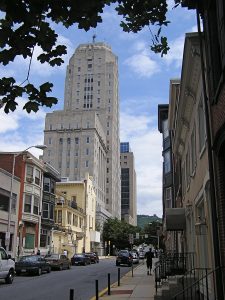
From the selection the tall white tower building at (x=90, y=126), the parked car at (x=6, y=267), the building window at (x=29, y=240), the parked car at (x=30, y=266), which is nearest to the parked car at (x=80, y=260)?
the building window at (x=29, y=240)

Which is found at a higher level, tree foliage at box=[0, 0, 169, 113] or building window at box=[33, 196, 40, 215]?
building window at box=[33, 196, 40, 215]

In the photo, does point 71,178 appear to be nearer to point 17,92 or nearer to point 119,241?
point 119,241

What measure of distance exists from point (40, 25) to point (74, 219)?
70.1 m

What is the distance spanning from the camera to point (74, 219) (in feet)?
242

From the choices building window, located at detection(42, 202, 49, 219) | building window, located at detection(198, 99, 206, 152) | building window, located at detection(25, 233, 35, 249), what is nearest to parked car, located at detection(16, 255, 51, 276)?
building window, located at detection(25, 233, 35, 249)

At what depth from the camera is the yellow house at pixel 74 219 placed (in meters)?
64.9

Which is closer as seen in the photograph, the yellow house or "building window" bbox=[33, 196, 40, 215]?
"building window" bbox=[33, 196, 40, 215]

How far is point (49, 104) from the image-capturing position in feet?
17.5

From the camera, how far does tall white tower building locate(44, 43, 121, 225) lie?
121875 mm

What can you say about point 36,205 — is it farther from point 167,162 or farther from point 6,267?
point 6,267

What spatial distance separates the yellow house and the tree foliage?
55.5m

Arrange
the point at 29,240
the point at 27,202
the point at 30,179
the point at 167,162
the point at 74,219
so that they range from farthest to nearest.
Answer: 1. the point at 74,219
2. the point at 29,240
3. the point at 30,179
4. the point at 27,202
5. the point at 167,162

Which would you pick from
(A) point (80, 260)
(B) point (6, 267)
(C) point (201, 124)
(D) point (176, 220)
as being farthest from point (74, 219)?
(C) point (201, 124)

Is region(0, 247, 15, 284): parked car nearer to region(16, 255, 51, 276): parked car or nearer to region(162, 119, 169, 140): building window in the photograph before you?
region(16, 255, 51, 276): parked car
